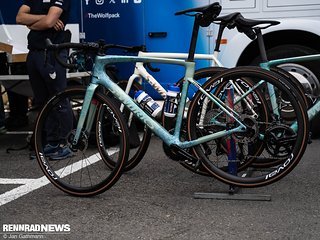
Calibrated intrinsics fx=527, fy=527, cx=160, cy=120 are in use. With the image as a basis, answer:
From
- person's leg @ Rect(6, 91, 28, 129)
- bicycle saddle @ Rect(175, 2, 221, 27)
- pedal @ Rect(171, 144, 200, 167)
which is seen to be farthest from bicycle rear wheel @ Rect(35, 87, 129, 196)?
Result: person's leg @ Rect(6, 91, 28, 129)

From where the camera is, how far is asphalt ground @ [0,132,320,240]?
3.63 m

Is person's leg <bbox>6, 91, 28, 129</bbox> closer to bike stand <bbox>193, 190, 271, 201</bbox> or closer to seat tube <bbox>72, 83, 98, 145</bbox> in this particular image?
seat tube <bbox>72, 83, 98, 145</bbox>

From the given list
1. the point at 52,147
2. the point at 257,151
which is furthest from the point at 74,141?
the point at 257,151

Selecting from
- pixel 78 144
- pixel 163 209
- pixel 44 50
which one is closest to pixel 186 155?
pixel 163 209

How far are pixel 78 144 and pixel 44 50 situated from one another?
5.27 feet

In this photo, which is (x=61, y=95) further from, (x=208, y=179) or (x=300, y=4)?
(x=300, y=4)

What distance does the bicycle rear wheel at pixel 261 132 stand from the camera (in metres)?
3.94

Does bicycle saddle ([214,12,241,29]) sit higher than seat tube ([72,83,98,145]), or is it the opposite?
bicycle saddle ([214,12,241,29])

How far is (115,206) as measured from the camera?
418cm

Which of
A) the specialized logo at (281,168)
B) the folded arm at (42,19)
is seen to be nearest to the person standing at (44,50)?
the folded arm at (42,19)

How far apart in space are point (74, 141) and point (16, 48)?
3.14 metres

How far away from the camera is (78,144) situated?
14.3ft

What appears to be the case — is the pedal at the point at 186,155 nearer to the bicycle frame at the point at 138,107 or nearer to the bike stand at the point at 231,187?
the bicycle frame at the point at 138,107
